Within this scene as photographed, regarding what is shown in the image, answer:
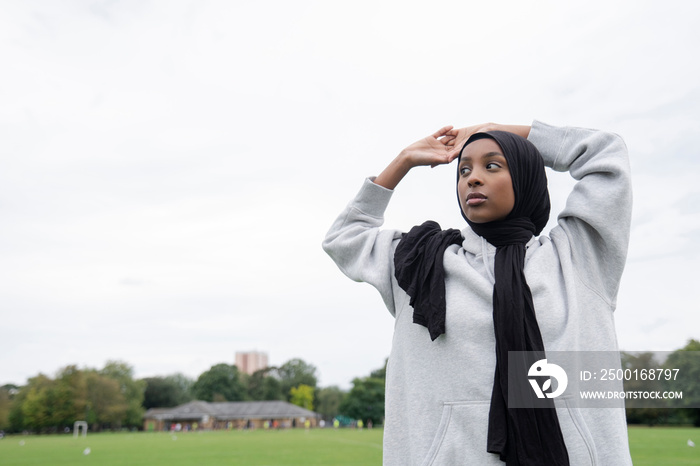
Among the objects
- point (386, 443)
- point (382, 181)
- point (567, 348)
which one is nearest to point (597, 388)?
point (567, 348)

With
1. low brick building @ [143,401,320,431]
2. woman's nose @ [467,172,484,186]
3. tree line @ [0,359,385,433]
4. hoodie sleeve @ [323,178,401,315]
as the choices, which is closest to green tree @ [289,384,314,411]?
tree line @ [0,359,385,433]

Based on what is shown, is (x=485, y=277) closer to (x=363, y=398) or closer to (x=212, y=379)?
(x=363, y=398)

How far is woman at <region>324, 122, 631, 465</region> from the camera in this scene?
165 centimetres

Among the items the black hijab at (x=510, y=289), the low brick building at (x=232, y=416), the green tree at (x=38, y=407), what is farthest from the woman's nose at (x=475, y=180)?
the low brick building at (x=232, y=416)

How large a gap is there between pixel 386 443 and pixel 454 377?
1.09 ft

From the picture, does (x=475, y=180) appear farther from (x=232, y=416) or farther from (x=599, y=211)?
(x=232, y=416)

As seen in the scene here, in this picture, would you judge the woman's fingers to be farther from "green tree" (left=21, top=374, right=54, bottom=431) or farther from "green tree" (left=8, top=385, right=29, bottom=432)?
"green tree" (left=8, top=385, right=29, bottom=432)

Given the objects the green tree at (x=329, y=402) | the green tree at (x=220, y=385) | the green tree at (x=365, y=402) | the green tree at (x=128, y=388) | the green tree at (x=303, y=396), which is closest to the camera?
the green tree at (x=365, y=402)

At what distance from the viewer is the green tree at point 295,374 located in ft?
350

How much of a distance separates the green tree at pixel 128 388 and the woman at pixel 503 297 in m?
90.4

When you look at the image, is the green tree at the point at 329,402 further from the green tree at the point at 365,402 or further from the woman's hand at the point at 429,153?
the woman's hand at the point at 429,153

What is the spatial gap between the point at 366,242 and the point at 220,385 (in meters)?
106

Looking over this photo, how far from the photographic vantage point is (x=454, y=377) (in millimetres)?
1746

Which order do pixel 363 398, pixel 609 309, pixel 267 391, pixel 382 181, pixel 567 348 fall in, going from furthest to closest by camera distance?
pixel 267 391 < pixel 363 398 < pixel 382 181 < pixel 609 309 < pixel 567 348
